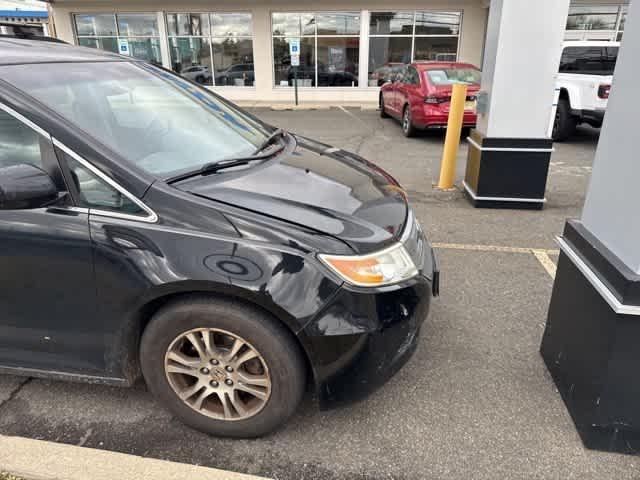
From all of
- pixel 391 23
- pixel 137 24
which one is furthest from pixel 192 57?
pixel 391 23

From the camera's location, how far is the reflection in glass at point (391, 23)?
1606cm

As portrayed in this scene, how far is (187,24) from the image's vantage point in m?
17.1

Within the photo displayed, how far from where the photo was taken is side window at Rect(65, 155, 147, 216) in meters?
2.04

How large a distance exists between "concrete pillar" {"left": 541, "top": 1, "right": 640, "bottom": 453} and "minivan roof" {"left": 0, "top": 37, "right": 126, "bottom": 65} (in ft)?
9.17

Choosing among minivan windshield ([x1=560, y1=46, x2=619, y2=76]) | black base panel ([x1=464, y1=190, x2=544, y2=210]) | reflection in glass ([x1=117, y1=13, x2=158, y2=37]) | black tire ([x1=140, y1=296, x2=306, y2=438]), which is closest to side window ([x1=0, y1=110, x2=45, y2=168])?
black tire ([x1=140, y1=296, x2=306, y2=438])

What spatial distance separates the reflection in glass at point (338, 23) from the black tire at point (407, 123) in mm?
7294

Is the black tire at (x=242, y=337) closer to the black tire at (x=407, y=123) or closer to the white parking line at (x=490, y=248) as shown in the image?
the white parking line at (x=490, y=248)

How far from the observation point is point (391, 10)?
52.5ft

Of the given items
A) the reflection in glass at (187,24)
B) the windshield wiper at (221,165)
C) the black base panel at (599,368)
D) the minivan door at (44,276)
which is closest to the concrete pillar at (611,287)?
the black base panel at (599,368)

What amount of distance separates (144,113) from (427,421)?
2.28 m

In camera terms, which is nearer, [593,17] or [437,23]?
[593,17]

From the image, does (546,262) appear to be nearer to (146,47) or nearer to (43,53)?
(43,53)

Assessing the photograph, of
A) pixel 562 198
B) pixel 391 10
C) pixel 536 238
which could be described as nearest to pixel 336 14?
pixel 391 10

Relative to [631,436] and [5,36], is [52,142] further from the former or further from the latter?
[631,436]
